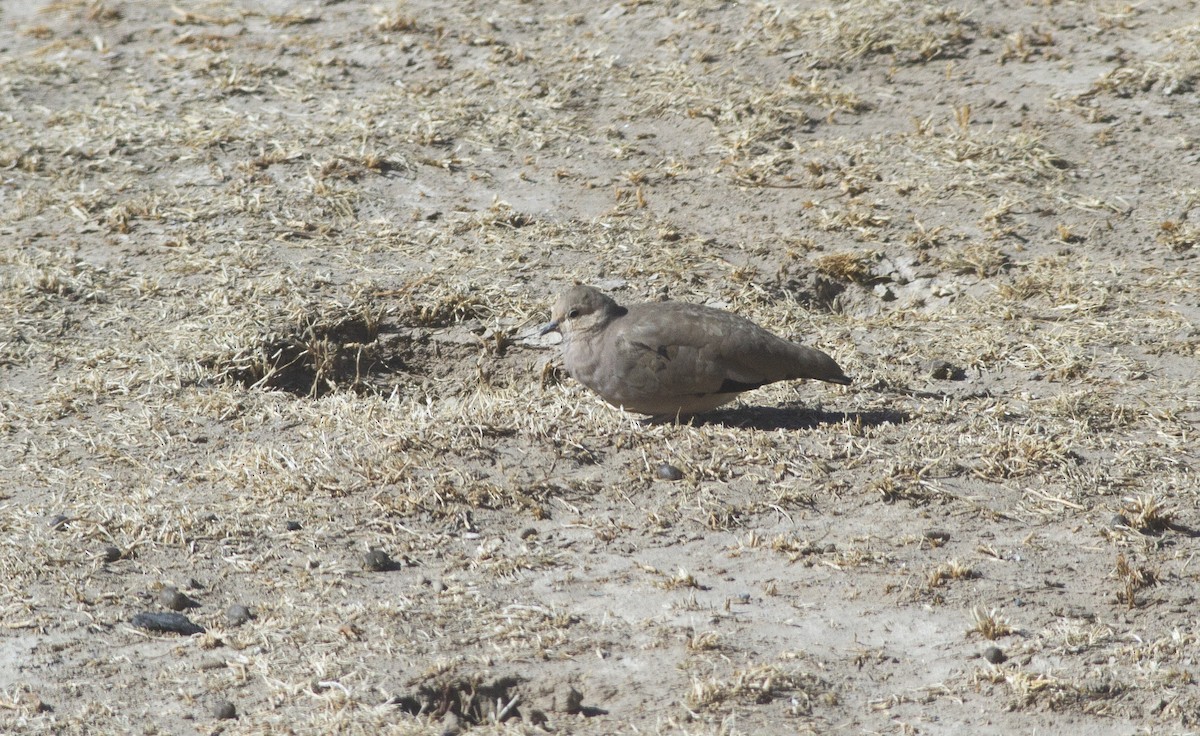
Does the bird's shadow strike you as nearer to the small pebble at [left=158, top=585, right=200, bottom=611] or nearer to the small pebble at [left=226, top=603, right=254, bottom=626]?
the small pebble at [left=226, top=603, right=254, bottom=626]

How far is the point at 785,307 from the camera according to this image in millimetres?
6852

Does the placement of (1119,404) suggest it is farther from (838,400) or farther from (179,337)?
(179,337)

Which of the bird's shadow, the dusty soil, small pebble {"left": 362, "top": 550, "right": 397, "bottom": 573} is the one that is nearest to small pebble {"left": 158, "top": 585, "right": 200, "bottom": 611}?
the dusty soil

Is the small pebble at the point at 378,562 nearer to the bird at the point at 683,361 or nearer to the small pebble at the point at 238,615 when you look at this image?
the small pebble at the point at 238,615

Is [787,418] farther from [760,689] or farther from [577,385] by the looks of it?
[760,689]

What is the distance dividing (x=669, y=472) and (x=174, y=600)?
1.86 m

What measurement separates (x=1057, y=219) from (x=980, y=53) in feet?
5.84

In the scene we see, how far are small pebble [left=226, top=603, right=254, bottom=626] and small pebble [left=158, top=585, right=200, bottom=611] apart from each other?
0.16 metres

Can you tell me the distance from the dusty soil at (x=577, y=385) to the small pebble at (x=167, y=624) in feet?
0.12

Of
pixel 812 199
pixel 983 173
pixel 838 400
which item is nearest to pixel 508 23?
pixel 812 199

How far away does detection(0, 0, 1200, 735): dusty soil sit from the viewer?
4.11m

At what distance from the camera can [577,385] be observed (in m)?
6.30

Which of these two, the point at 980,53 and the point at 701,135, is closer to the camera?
the point at 701,135

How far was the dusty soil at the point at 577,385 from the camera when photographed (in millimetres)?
4109
